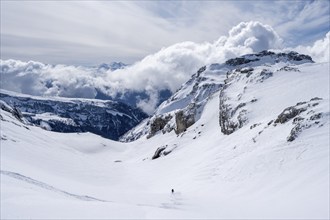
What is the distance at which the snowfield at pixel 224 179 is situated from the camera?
82.0 feet

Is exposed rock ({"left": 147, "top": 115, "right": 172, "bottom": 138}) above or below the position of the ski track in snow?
above

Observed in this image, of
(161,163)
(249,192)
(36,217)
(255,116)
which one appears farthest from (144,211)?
(161,163)

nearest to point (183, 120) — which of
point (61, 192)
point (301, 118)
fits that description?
point (301, 118)

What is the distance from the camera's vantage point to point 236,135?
62719 mm

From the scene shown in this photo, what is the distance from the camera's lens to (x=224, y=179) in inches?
1727

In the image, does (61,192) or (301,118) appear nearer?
(61,192)

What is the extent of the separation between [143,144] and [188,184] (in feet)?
345

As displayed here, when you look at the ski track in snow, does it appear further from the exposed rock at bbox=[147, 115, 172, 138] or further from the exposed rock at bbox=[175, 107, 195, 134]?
the exposed rock at bbox=[147, 115, 172, 138]

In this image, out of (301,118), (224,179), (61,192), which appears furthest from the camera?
(301,118)

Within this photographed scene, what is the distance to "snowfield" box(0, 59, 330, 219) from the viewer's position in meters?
25.0

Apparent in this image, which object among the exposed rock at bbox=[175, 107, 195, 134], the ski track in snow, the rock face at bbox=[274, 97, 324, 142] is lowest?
the ski track in snow

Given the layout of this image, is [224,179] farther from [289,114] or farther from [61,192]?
[61,192]

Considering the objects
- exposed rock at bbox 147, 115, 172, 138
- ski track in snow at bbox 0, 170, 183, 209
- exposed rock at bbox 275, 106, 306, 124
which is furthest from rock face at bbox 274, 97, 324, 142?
exposed rock at bbox 147, 115, 172, 138

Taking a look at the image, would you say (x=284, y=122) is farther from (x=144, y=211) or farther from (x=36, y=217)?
(x=36, y=217)
